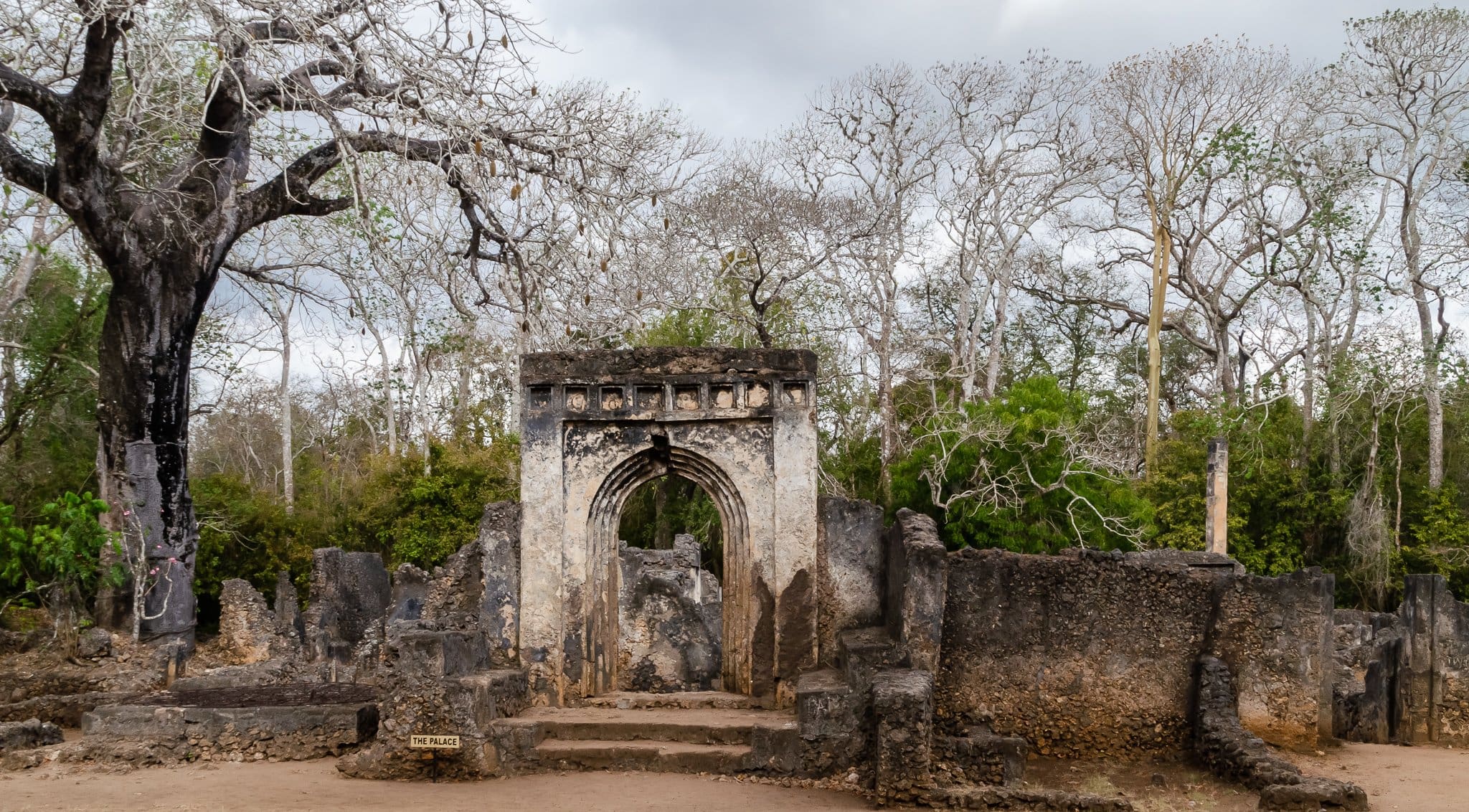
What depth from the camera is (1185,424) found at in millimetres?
25797

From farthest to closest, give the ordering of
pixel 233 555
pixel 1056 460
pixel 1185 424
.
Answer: pixel 1185 424 < pixel 233 555 < pixel 1056 460

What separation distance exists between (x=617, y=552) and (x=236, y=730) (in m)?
3.32

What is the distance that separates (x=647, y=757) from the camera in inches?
344

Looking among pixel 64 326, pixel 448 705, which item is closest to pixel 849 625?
pixel 448 705

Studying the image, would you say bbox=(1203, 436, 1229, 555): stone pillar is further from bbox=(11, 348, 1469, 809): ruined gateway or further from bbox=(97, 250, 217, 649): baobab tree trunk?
bbox=(97, 250, 217, 649): baobab tree trunk

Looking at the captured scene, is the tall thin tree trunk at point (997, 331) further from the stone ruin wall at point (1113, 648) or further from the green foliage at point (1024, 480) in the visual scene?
the stone ruin wall at point (1113, 648)

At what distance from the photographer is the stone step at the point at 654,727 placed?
350 inches

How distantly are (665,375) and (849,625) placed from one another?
102 inches

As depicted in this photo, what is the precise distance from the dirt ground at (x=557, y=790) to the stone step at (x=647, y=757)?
0.42 ft

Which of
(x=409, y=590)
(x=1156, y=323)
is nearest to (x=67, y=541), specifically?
(x=409, y=590)

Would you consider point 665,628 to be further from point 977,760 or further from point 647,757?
point 977,760

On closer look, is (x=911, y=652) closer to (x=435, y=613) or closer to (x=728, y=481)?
(x=728, y=481)

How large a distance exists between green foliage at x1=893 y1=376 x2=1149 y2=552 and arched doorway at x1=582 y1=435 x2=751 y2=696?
7652 mm

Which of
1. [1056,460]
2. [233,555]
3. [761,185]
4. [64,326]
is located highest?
[761,185]
